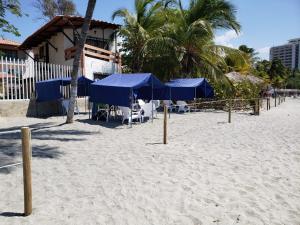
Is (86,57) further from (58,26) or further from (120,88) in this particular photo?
(120,88)

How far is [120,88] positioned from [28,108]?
16.2 ft

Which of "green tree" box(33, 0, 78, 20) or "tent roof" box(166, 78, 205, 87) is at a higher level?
"green tree" box(33, 0, 78, 20)

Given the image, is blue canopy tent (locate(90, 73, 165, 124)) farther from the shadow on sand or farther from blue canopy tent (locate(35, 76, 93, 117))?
the shadow on sand

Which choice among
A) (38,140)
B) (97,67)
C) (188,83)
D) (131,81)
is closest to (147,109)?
(131,81)

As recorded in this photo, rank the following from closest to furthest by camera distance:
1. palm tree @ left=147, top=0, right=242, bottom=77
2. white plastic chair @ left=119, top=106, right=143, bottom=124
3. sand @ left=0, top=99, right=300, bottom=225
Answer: sand @ left=0, top=99, right=300, bottom=225
white plastic chair @ left=119, top=106, right=143, bottom=124
palm tree @ left=147, top=0, right=242, bottom=77

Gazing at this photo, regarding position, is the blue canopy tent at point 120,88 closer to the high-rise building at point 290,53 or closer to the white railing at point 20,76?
the white railing at point 20,76

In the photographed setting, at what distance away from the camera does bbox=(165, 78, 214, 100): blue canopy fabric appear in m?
17.6

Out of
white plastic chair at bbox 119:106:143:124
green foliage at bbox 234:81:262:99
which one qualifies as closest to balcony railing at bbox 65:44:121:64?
white plastic chair at bbox 119:106:143:124

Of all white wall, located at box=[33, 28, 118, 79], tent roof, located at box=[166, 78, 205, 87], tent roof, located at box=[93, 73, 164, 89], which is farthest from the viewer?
white wall, located at box=[33, 28, 118, 79]

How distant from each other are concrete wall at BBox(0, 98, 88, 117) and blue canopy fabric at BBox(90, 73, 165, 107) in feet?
9.54

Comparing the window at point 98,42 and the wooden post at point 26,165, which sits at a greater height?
the window at point 98,42

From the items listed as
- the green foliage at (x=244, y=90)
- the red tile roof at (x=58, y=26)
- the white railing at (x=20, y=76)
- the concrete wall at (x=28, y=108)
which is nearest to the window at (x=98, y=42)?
the red tile roof at (x=58, y=26)

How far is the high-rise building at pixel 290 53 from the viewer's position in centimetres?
14464

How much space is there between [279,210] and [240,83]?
1823 cm
